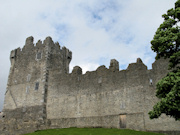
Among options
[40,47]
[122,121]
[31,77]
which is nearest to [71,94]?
[31,77]

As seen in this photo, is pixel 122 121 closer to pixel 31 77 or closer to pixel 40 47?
pixel 31 77

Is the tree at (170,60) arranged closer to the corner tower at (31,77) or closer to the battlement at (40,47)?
the corner tower at (31,77)

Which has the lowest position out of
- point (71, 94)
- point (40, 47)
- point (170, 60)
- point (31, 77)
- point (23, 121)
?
point (23, 121)

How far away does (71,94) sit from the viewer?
100 ft

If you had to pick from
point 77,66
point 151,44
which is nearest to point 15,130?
point 77,66

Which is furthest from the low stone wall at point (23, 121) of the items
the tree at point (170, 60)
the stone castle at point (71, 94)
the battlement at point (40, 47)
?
the tree at point (170, 60)

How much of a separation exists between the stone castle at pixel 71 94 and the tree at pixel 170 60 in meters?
8.95

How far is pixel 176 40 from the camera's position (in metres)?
14.8

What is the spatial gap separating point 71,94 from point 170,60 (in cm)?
1784

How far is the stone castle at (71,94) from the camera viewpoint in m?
25.0

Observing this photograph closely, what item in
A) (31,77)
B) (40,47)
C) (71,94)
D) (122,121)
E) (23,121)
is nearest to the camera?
(122,121)

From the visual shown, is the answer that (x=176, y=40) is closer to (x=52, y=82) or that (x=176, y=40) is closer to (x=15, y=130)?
(x=52, y=82)

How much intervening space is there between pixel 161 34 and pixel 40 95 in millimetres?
22154

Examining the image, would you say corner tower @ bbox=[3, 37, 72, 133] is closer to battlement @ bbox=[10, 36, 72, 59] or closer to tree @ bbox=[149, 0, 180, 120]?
battlement @ bbox=[10, 36, 72, 59]
